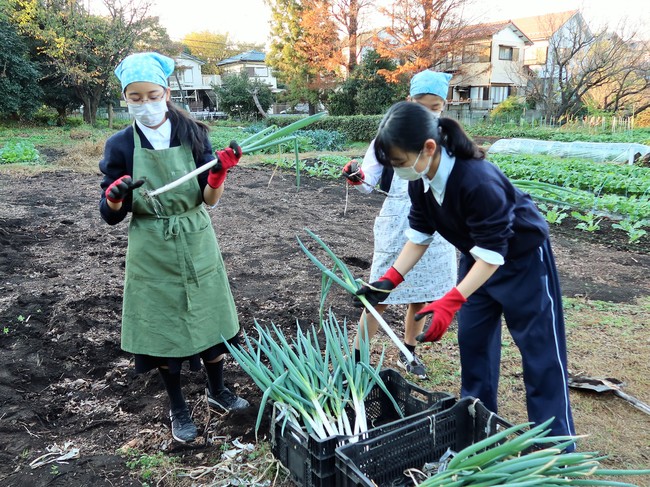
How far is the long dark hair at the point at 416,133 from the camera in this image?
4.87ft

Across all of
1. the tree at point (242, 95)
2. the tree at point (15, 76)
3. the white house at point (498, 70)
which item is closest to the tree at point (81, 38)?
the tree at point (15, 76)

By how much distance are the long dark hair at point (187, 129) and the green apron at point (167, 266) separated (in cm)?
3

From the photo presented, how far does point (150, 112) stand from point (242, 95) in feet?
83.7

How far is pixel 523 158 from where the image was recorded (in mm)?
10477

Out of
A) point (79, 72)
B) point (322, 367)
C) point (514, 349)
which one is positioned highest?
point (79, 72)

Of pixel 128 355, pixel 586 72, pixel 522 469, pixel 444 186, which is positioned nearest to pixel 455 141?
pixel 444 186

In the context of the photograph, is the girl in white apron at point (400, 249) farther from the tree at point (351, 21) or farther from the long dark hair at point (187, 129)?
the tree at point (351, 21)

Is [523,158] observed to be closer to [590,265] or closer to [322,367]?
[590,265]

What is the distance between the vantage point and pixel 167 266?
1.97m

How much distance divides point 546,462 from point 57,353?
8.27ft

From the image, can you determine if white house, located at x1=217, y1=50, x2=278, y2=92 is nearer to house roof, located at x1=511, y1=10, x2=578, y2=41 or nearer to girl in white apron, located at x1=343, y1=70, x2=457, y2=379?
house roof, located at x1=511, y1=10, x2=578, y2=41

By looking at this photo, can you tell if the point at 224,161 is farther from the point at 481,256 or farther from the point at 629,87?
the point at 629,87

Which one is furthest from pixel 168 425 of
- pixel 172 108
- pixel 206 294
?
pixel 172 108

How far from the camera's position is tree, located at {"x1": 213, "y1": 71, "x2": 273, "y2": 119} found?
2601 cm
